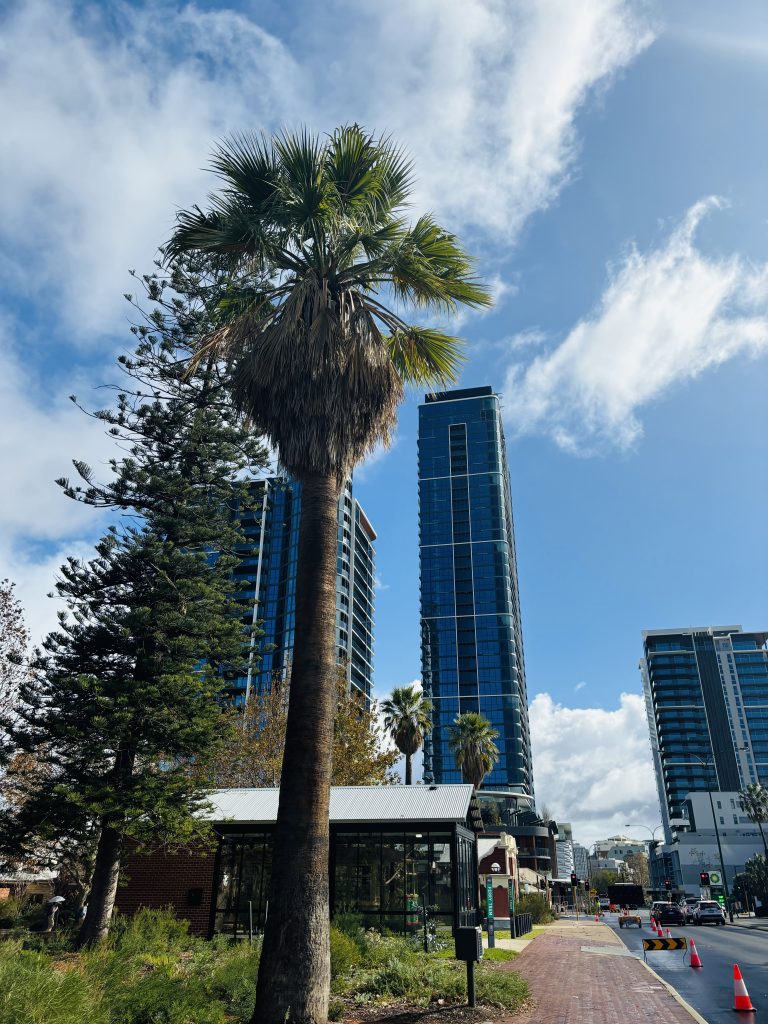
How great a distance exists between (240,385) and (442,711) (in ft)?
485

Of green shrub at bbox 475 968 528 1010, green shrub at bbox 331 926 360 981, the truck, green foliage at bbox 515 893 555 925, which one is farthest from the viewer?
the truck

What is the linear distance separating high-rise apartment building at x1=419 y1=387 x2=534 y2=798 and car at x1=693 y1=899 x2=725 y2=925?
9532 cm

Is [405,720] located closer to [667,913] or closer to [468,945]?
[667,913]

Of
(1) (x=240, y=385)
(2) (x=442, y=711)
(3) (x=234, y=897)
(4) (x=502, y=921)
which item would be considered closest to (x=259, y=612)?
(2) (x=442, y=711)

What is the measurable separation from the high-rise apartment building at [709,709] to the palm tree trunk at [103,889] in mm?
175811

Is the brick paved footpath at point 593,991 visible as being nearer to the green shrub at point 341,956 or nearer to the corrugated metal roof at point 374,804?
the green shrub at point 341,956

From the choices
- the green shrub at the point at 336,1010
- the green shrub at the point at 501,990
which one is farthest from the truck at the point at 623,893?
the green shrub at the point at 336,1010

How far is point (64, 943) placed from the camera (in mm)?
17969

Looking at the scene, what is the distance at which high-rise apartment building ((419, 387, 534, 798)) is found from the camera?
494 ft

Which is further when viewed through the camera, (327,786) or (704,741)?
(704,741)

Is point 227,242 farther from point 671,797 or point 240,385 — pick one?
point 671,797

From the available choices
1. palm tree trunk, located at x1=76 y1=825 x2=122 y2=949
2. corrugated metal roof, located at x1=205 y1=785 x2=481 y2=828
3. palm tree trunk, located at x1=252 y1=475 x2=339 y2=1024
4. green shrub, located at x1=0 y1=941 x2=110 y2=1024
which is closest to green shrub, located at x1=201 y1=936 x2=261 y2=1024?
palm tree trunk, located at x1=252 y1=475 x2=339 y2=1024

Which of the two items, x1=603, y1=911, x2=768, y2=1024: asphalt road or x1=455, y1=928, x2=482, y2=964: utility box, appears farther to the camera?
x1=603, y1=911, x2=768, y2=1024: asphalt road

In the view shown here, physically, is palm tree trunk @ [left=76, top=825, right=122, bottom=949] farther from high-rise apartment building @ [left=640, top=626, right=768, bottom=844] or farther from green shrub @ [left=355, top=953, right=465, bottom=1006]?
high-rise apartment building @ [left=640, top=626, right=768, bottom=844]
